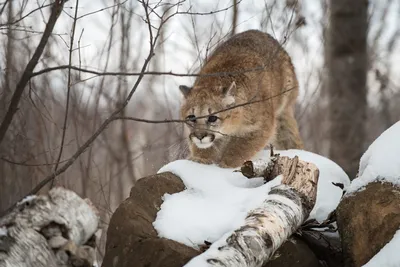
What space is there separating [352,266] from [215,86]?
2.81 meters

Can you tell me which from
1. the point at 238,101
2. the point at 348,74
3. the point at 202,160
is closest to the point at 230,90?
the point at 238,101

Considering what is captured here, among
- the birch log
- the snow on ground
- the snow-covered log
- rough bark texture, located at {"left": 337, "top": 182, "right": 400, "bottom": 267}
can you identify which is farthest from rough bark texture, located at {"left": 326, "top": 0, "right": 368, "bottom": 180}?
rough bark texture, located at {"left": 337, "top": 182, "right": 400, "bottom": 267}

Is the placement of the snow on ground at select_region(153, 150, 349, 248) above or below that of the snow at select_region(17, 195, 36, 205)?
below

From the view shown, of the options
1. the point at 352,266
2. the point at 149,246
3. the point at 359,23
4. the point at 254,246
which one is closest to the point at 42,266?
the point at 149,246

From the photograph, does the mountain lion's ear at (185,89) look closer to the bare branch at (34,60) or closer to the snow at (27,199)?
the snow at (27,199)

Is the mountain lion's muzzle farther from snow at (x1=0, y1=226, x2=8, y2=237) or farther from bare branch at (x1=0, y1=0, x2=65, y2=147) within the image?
snow at (x1=0, y1=226, x2=8, y2=237)

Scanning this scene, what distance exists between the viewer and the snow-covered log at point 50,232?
4.87m

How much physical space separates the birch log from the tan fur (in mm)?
1156

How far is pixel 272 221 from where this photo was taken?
14.4 feet

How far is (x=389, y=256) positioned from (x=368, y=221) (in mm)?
385

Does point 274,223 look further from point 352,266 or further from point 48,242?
point 48,242

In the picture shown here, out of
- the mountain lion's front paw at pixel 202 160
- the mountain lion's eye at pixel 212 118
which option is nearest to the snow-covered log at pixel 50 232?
the mountain lion's front paw at pixel 202 160

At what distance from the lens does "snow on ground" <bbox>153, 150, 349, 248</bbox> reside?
183 inches

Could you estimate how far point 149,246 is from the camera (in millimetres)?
4480
